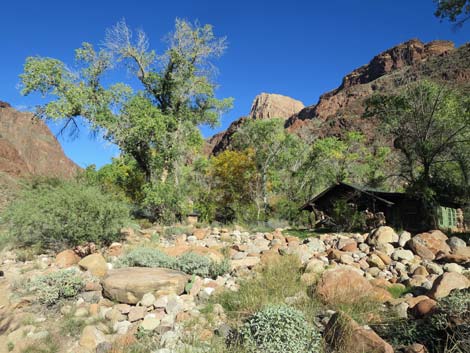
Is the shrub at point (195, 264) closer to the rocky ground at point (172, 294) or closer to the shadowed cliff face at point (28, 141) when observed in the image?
the rocky ground at point (172, 294)

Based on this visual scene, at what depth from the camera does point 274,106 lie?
613 feet

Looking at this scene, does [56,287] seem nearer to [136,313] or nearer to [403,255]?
[136,313]

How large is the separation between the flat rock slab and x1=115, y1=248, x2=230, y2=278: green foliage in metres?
0.66

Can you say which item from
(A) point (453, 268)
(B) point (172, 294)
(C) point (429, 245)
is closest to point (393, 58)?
(C) point (429, 245)

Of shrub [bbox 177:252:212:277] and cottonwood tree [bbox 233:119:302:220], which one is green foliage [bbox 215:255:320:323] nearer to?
shrub [bbox 177:252:212:277]

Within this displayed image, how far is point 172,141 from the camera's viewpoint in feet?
55.5

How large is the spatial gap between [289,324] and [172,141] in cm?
1363

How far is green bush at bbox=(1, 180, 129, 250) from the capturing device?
998 centimetres

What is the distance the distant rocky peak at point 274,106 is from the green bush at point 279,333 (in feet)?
580

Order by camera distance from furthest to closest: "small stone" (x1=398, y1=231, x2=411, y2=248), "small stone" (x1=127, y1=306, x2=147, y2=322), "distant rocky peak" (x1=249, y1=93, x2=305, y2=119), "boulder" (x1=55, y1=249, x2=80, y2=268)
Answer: "distant rocky peak" (x1=249, y1=93, x2=305, y2=119), "small stone" (x1=398, y1=231, x2=411, y2=248), "boulder" (x1=55, y1=249, x2=80, y2=268), "small stone" (x1=127, y1=306, x2=147, y2=322)

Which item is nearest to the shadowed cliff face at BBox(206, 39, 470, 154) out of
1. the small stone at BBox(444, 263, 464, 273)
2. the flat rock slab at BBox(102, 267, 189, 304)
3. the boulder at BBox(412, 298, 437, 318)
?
the small stone at BBox(444, 263, 464, 273)

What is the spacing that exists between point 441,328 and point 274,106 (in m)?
188

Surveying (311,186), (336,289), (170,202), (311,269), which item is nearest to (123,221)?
(170,202)

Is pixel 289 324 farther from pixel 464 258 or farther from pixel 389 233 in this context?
pixel 389 233
